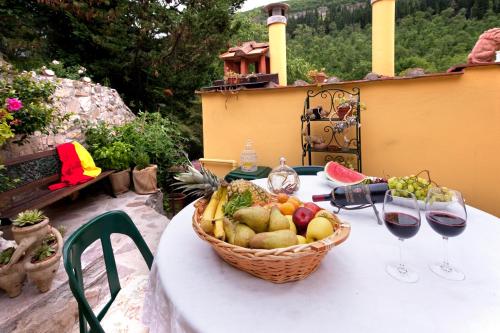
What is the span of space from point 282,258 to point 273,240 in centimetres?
7

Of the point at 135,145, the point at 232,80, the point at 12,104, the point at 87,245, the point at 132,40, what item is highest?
the point at 132,40

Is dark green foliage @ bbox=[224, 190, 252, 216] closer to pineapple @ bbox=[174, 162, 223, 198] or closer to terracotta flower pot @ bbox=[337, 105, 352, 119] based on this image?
pineapple @ bbox=[174, 162, 223, 198]

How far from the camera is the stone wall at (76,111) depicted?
12.4 ft

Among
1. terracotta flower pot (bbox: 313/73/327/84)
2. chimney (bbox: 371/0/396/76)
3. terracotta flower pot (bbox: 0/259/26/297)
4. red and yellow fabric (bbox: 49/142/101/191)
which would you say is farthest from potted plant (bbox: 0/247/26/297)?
chimney (bbox: 371/0/396/76)

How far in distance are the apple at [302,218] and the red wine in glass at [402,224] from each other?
264 millimetres

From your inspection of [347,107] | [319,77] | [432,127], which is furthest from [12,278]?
[432,127]

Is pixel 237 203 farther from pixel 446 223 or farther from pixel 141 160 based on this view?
pixel 141 160

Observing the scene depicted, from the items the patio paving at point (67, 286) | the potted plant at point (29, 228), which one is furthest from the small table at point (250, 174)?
the potted plant at point (29, 228)

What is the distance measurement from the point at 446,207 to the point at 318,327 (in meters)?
0.67

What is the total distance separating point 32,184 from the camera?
3287 millimetres

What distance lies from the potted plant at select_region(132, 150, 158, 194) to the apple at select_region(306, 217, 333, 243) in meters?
4.15

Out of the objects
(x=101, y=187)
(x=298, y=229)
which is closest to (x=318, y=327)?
(x=298, y=229)

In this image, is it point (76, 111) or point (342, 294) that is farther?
point (76, 111)

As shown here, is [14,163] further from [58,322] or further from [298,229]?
[298,229]
